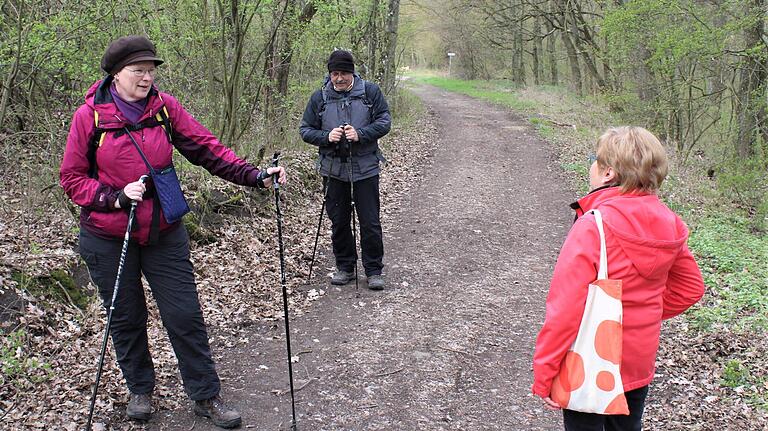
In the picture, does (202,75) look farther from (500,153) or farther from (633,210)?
(500,153)

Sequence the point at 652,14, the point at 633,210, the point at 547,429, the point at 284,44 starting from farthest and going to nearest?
1. the point at 652,14
2. the point at 284,44
3. the point at 547,429
4. the point at 633,210

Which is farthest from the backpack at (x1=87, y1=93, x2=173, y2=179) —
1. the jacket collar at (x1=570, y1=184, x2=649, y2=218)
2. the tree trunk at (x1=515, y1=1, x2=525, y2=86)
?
the tree trunk at (x1=515, y1=1, x2=525, y2=86)

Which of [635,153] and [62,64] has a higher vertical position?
[62,64]

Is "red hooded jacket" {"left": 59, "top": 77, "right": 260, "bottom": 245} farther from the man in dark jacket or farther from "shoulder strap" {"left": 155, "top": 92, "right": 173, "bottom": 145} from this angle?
the man in dark jacket

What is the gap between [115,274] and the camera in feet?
13.0

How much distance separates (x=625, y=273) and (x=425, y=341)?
3194 mm

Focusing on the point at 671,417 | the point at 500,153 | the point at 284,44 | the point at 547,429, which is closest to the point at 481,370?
the point at 547,429

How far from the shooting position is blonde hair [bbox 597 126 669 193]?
272 cm

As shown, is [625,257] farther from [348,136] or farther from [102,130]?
[348,136]

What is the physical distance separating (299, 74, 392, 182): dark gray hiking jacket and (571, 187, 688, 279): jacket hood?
386 centimetres

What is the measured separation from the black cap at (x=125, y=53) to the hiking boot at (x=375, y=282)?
372 centimetres

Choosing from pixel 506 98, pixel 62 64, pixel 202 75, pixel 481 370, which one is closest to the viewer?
pixel 481 370

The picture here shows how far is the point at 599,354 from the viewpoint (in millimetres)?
2684

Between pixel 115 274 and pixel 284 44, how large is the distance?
7.80m
